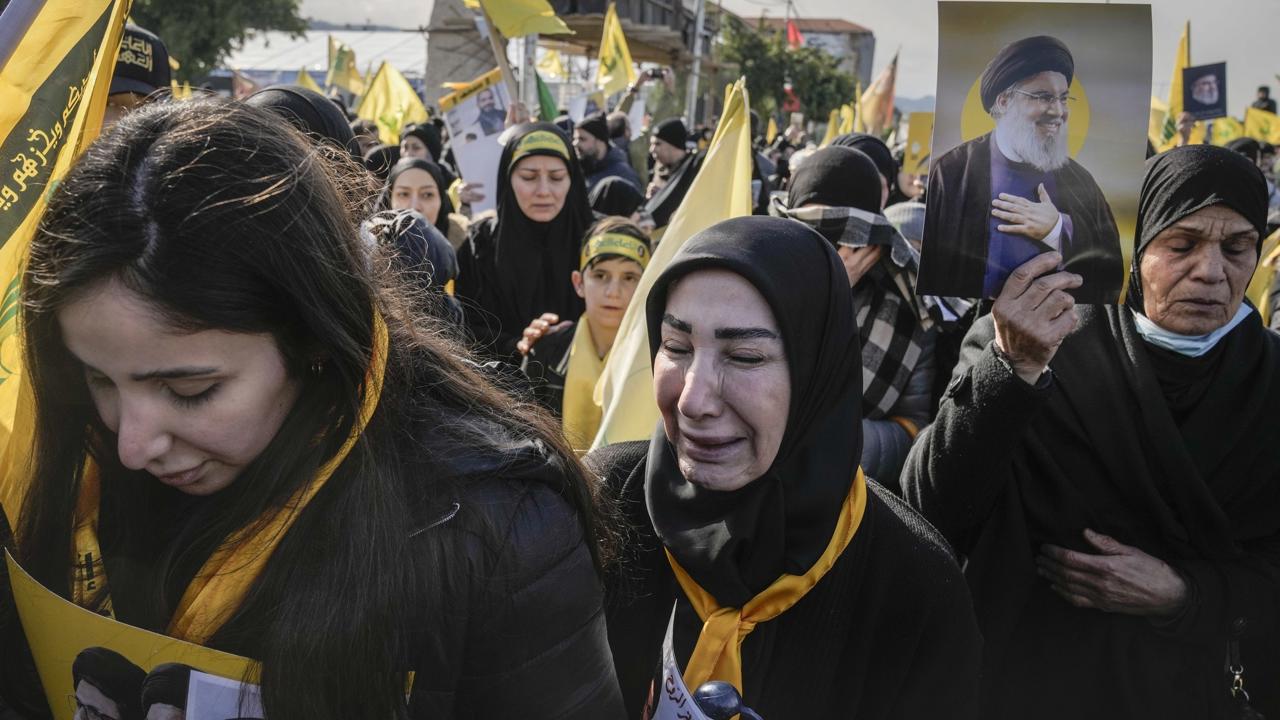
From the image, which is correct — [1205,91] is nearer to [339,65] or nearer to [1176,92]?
[1176,92]

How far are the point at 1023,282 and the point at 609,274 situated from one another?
6.60ft

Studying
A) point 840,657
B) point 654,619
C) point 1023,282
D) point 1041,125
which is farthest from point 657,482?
point 1041,125

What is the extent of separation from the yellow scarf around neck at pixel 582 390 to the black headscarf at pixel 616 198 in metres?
2.60

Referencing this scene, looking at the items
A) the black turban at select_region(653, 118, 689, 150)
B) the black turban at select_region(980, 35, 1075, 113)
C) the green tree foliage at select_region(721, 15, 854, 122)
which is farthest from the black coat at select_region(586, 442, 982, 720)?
the green tree foliage at select_region(721, 15, 854, 122)

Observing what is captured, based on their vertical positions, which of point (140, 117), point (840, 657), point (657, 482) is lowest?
point (840, 657)

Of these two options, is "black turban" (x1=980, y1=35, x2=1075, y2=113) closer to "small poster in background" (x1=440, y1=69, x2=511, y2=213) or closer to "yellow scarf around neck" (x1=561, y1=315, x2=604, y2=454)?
"yellow scarf around neck" (x1=561, y1=315, x2=604, y2=454)

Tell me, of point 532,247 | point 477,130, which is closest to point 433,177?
point 532,247

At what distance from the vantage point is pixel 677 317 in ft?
6.12

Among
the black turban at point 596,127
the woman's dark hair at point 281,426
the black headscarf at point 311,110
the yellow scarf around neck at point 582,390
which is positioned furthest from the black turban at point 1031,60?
the black turban at point 596,127

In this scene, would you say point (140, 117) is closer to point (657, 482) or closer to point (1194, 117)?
point (657, 482)

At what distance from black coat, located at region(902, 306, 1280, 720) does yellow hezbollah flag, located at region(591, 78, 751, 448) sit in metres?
0.74

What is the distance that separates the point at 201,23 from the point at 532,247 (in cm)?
2413

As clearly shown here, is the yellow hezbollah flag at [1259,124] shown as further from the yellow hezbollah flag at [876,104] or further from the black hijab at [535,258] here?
the black hijab at [535,258]

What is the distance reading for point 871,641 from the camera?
1.81 metres
